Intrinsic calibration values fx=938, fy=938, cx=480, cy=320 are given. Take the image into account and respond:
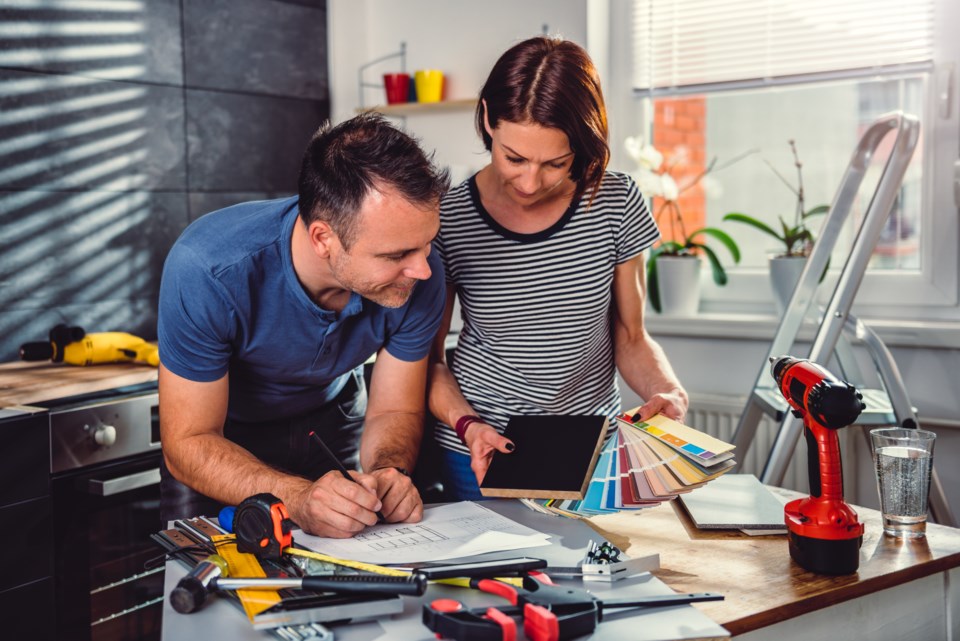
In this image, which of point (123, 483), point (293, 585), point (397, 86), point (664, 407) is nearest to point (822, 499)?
point (664, 407)

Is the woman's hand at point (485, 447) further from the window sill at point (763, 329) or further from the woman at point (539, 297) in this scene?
the window sill at point (763, 329)

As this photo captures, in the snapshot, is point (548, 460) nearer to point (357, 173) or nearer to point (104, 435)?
point (357, 173)

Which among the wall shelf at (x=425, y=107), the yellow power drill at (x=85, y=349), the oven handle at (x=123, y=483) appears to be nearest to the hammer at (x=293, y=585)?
the oven handle at (x=123, y=483)

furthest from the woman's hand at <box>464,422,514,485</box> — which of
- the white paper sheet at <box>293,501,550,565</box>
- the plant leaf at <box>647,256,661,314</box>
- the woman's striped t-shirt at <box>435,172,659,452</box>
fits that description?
the plant leaf at <box>647,256,661,314</box>

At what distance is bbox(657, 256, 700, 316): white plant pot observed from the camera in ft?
9.44

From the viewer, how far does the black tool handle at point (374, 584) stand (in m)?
0.97

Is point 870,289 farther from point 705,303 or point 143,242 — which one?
point 143,242

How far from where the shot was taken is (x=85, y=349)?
8.07 ft

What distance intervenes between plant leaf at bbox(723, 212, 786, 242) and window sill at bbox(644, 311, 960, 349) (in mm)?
247

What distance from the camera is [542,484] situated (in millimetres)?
1277

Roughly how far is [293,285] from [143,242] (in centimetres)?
154

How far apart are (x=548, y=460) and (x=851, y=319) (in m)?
1.22

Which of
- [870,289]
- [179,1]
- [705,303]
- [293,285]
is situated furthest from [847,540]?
[179,1]

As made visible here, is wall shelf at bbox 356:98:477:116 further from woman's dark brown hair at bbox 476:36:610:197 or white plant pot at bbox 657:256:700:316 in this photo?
woman's dark brown hair at bbox 476:36:610:197
